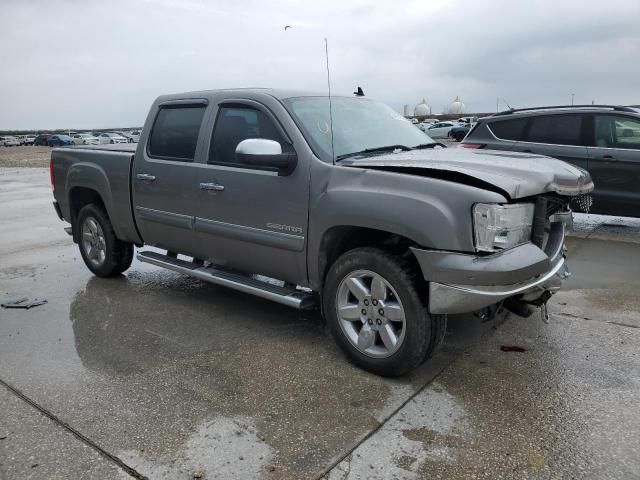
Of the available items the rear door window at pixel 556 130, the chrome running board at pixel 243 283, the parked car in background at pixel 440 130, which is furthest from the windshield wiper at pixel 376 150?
the parked car in background at pixel 440 130

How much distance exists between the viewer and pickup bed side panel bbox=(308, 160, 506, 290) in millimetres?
3066

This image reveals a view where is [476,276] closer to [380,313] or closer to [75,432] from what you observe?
[380,313]

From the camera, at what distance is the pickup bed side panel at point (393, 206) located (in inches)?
121

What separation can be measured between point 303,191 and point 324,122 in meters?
0.67

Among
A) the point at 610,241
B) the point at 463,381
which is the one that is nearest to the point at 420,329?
the point at 463,381

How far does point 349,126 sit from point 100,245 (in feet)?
10.5

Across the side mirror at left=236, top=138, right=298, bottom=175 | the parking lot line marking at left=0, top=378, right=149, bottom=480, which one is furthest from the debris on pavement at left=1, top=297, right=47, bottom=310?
the side mirror at left=236, top=138, right=298, bottom=175

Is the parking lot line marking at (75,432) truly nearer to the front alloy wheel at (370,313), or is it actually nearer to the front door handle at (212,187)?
the front alloy wheel at (370,313)

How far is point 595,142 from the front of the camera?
7492mm

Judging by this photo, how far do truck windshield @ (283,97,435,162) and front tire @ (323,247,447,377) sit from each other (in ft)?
2.71

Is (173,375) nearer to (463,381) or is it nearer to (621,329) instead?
(463,381)

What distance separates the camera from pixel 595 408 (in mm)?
3119

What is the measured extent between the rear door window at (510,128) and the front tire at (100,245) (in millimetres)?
5386

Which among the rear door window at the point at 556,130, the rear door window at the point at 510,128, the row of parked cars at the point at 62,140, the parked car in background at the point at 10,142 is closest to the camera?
the rear door window at the point at 556,130
